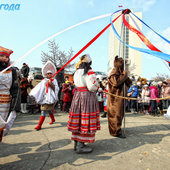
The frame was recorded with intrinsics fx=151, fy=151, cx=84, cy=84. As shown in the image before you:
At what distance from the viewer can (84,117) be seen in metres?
3.04

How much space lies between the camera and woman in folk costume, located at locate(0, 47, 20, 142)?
245cm

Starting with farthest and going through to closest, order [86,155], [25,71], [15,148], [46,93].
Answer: [25,71] → [46,93] → [15,148] → [86,155]

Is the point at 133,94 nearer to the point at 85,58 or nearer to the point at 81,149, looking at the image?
the point at 85,58

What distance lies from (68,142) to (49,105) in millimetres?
1642

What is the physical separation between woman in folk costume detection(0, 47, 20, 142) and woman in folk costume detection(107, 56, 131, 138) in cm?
243

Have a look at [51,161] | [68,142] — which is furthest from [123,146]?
[51,161]

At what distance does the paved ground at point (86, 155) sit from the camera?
8.30 feet

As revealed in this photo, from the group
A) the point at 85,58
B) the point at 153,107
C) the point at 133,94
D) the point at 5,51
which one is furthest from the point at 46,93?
the point at 153,107

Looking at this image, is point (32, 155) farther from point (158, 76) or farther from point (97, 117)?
point (158, 76)

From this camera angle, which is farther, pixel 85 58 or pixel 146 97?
pixel 146 97

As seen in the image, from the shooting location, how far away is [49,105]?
4918 millimetres

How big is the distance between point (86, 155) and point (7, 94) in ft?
6.08

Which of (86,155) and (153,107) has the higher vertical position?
(153,107)

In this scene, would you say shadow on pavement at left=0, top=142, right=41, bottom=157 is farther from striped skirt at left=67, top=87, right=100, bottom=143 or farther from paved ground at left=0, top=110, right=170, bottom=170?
striped skirt at left=67, top=87, right=100, bottom=143
